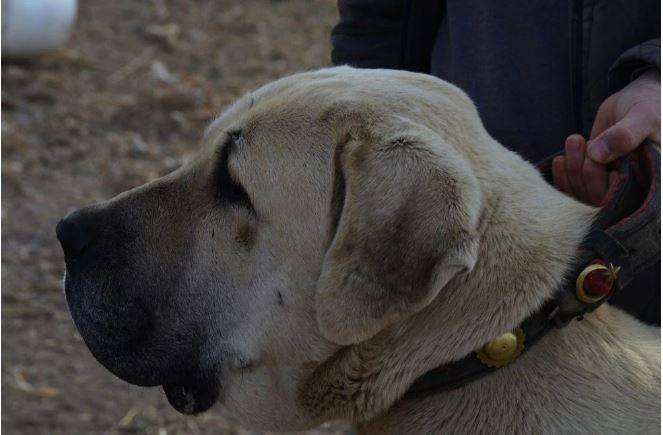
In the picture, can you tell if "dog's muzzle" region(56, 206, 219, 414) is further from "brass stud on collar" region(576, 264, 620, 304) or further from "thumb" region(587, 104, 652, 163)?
"thumb" region(587, 104, 652, 163)

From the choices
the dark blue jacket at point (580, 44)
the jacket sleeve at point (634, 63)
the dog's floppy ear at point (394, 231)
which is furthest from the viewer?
the dark blue jacket at point (580, 44)

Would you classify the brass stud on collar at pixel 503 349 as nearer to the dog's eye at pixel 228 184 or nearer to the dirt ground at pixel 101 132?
the dog's eye at pixel 228 184

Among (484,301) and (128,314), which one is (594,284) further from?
(128,314)

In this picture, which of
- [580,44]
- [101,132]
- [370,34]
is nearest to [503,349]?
[580,44]

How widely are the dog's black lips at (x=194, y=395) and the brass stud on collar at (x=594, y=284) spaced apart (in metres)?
0.91

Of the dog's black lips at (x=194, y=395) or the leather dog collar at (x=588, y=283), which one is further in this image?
the dog's black lips at (x=194, y=395)

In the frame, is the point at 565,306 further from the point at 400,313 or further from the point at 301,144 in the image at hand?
the point at 301,144

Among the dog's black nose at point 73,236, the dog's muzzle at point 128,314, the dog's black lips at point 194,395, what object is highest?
the dog's black nose at point 73,236

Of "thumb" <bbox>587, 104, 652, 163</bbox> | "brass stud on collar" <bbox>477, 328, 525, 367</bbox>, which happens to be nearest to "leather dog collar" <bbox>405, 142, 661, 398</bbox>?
"brass stud on collar" <bbox>477, 328, 525, 367</bbox>

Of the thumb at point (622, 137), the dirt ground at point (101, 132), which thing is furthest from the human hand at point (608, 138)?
the dirt ground at point (101, 132)

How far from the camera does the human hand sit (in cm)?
276

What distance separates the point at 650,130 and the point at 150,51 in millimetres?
5829

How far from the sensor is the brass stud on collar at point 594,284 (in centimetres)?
242

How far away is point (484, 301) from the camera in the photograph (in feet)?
7.88
